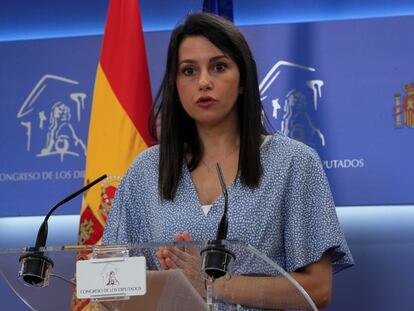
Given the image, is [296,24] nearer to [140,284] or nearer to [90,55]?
[90,55]

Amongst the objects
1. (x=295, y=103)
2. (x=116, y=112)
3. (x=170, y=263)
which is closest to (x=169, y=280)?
(x=170, y=263)

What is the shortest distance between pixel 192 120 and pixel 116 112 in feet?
2.26

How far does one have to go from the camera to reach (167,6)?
338cm

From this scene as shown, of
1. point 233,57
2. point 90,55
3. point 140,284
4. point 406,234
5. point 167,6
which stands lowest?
point 140,284

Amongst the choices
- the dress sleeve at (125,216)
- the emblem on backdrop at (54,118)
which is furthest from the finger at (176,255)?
the emblem on backdrop at (54,118)

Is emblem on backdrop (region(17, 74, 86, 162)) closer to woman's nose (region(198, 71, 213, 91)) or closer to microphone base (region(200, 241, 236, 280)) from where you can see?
woman's nose (region(198, 71, 213, 91))

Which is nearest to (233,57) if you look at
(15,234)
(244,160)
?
(244,160)

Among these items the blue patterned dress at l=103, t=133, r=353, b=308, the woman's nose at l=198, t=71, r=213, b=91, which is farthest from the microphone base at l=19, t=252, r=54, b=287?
the woman's nose at l=198, t=71, r=213, b=91

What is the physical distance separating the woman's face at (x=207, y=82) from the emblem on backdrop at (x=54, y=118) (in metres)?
1.14

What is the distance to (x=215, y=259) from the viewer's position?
1247mm

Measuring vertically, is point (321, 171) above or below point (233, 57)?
below

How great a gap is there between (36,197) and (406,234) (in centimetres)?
138

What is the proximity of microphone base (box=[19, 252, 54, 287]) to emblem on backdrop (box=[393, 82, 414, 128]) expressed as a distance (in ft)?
6.11

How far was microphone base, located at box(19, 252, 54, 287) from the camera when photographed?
52.9 inches
